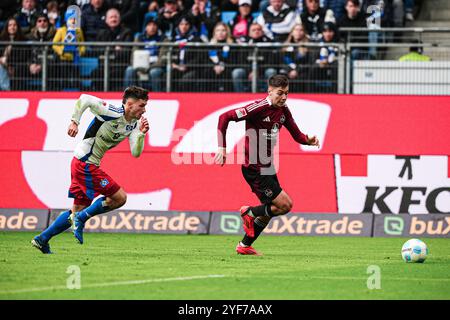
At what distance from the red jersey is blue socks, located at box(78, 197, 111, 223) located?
192 cm

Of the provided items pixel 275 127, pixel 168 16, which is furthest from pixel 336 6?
pixel 275 127

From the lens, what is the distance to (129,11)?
2225 centimetres

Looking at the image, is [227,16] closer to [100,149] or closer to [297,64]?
[297,64]

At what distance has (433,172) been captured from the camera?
62.1 ft

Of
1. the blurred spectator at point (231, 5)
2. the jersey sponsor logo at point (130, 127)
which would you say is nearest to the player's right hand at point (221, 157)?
the jersey sponsor logo at point (130, 127)

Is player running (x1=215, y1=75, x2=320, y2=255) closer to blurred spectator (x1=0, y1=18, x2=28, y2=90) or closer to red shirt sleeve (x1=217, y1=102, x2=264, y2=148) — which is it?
red shirt sleeve (x1=217, y1=102, x2=264, y2=148)

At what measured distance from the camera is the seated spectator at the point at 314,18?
2114cm

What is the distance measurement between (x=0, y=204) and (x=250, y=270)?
907 centimetres

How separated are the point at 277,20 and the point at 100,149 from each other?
8122 mm

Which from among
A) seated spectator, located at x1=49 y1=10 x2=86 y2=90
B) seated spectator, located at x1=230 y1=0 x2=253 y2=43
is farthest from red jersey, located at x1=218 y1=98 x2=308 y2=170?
seated spectator, located at x1=230 y1=0 x2=253 y2=43

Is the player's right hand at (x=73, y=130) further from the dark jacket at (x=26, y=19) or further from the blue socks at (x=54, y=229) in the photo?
the dark jacket at (x=26, y=19)

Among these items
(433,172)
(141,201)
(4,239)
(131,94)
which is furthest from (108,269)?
(433,172)
